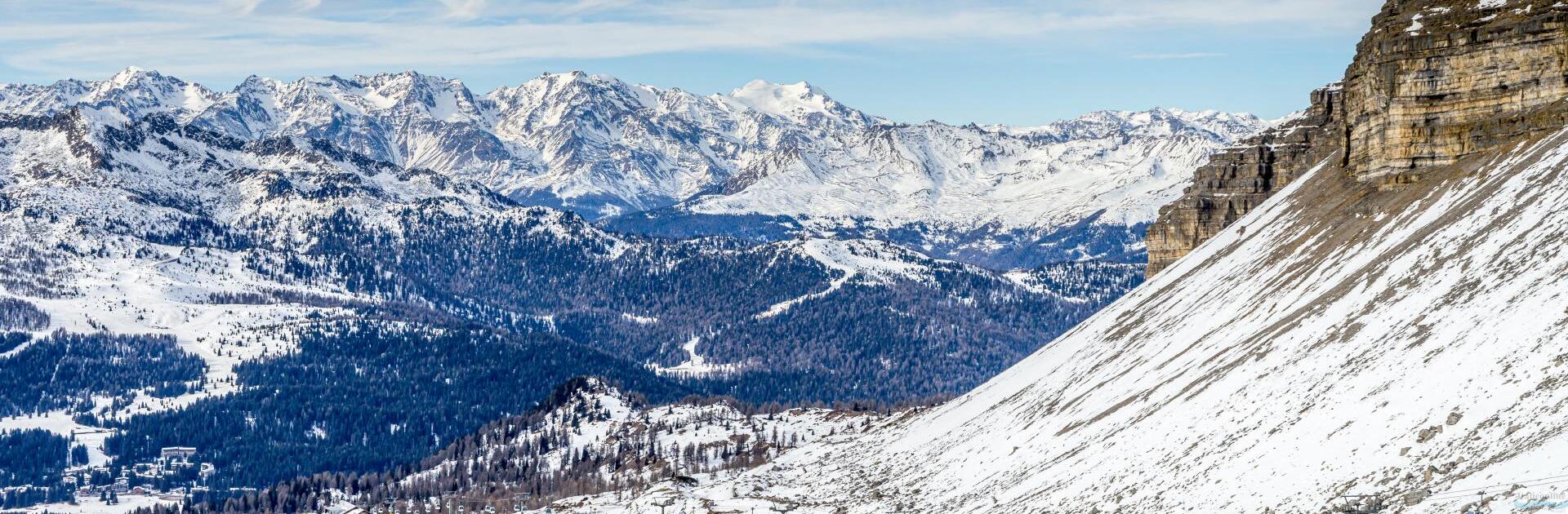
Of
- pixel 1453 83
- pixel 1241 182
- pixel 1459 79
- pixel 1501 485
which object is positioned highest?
pixel 1459 79

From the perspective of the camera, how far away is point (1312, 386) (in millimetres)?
75750

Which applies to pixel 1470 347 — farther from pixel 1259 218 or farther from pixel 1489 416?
pixel 1259 218

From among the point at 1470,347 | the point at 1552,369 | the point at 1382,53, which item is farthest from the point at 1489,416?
the point at 1382,53

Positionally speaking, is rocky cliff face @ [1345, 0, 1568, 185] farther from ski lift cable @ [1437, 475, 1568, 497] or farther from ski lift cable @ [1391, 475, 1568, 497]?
ski lift cable @ [1437, 475, 1568, 497]

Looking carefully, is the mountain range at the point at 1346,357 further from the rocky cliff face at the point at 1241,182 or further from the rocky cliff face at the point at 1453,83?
the rocky cliff face at the point at 1241,182

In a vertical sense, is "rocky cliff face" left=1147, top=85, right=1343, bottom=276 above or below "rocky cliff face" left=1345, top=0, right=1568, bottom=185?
below

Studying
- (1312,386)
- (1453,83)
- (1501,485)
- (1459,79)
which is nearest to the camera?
(1501,485)

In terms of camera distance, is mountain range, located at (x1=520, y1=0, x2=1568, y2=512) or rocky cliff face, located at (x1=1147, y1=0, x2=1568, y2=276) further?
rocky cliff face, located at (x1=1147, y1=0, x2=1568, y2=276)

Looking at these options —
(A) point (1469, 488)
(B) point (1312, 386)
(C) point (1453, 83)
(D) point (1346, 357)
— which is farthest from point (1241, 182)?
(A) point (1469, 488)

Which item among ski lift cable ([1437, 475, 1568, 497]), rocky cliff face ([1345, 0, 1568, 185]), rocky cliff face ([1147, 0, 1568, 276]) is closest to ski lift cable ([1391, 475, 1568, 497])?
ski lift cable ([1437, 475, 1568, 497])

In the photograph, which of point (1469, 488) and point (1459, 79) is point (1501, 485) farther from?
point (1459, 79)

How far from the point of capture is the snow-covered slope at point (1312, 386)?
6153cm

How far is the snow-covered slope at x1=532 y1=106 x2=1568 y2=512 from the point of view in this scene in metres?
61.5

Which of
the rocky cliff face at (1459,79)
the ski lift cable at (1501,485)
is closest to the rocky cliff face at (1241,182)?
the rocky cliff face at (1459,79)
